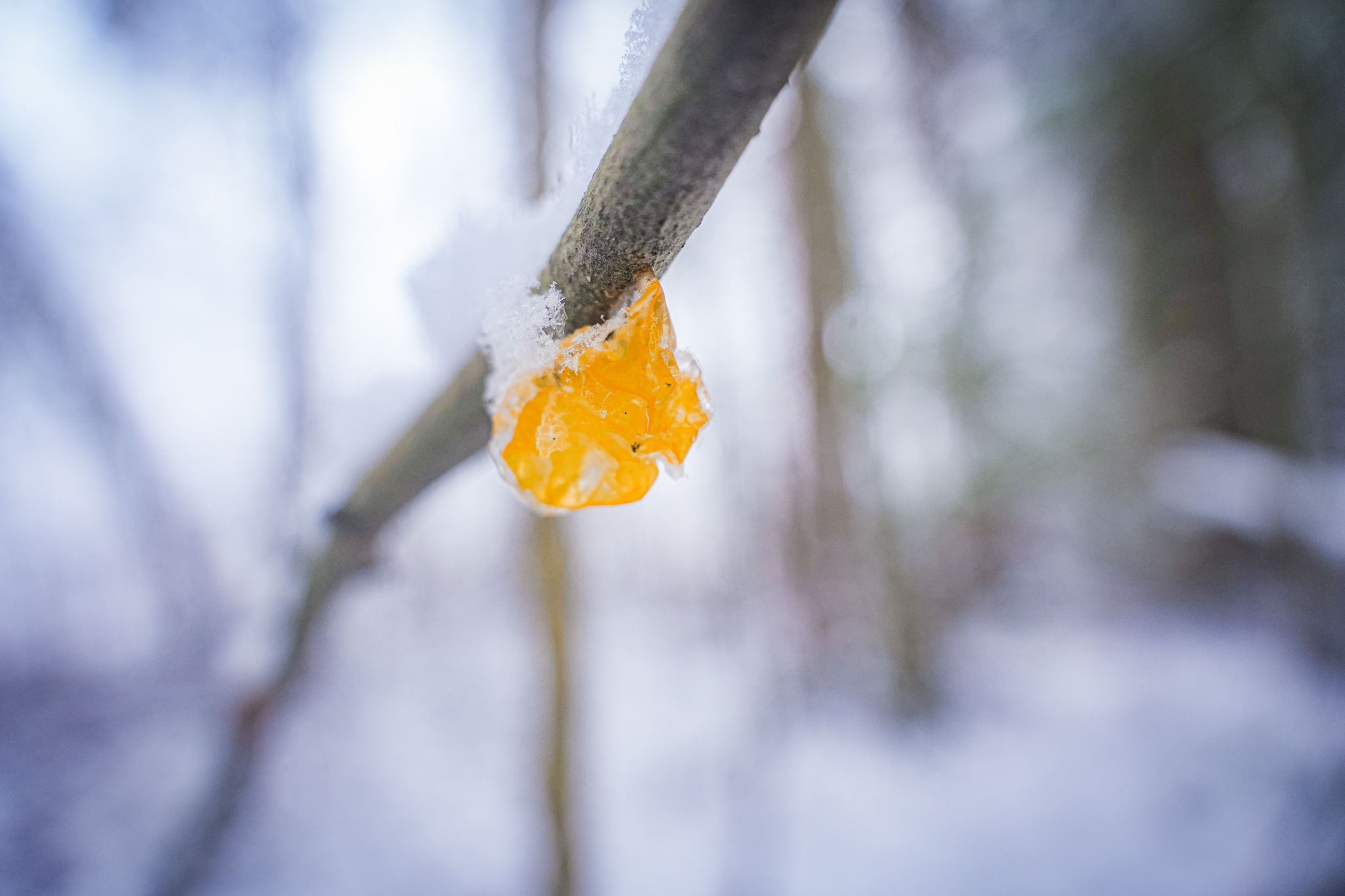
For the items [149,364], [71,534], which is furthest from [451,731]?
[149,364]

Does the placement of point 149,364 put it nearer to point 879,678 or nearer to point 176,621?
point 176,621

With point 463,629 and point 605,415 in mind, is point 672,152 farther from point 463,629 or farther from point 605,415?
point 463,629

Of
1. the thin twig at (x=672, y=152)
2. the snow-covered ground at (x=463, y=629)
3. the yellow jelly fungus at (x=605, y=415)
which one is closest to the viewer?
the thin twig at (x=672, y=152)

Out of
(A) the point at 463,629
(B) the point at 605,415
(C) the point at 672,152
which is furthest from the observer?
(A) the point at 463,629

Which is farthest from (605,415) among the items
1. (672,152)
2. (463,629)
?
(463,629)

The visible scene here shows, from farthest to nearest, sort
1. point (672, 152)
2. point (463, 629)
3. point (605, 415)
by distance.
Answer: point (463, 629) → point (605, 415) → point (672, 152)

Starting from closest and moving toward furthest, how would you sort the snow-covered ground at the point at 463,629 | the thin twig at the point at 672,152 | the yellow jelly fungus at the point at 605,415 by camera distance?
the thin twig at the point at 672,152
the yellow jelly fungus at the point at 605,415
the snow-covered ground at the point at 463,629

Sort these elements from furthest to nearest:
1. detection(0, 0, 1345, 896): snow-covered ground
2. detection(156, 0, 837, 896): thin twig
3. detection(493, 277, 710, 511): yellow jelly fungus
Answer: detection(0, 0, 1345, 896): snow-covered ground → detection(493, 277, 710, 511): yellow jelly fungus → detection(156, 0, 837, 896): thin twig

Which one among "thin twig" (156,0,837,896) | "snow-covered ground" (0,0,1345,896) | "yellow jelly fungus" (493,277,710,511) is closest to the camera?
"thin twig" (156,0,837,896)
